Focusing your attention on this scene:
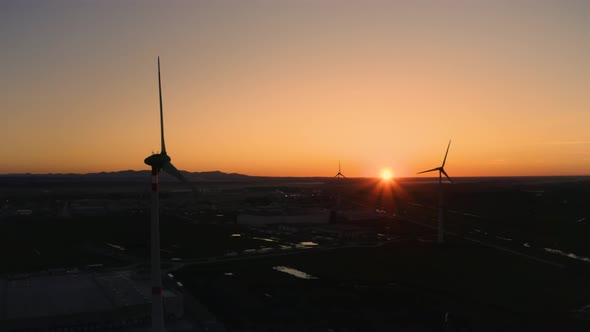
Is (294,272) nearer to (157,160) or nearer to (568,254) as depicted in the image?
(157,160)

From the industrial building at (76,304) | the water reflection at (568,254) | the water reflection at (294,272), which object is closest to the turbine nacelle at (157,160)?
the industrial building at (76,304)

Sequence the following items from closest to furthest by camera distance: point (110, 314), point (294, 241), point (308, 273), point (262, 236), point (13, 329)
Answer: point (13, 329), point (110, 314), point (308, 273), point (294, 241), point (262, 236)

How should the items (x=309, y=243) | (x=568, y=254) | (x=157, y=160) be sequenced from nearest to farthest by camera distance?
(x=157, y=160), (x=568, y=254), (x=309, y=243)

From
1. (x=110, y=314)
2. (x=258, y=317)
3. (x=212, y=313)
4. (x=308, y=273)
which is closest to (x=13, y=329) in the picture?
(x=110, y=314)

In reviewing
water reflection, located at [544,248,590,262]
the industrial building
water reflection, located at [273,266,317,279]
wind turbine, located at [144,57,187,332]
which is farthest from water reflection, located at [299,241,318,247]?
wind turbine, located at [144,57,187,332]

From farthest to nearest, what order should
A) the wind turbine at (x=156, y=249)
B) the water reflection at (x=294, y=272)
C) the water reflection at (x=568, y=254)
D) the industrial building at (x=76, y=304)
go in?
the water reflection at (x=568, y=254), the water reflection at (x=294, y=272), the industrial building at (x=76, y=304), the wind turbine at (x=156, y=249)

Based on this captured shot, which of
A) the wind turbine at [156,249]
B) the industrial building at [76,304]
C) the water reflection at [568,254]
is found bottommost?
the water reflection at [568,254]

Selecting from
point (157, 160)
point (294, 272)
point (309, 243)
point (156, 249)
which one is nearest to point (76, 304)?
point (156, 249)

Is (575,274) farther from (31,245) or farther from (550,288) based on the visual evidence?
(31,245)

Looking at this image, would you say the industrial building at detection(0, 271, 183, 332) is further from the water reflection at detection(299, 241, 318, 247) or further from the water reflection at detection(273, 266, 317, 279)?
the water reflection at detection(299, 241, 318, 247)

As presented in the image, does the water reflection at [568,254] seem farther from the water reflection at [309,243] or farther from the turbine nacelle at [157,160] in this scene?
the turbine nacelle at [157,160]

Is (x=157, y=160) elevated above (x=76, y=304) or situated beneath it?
elevated above
